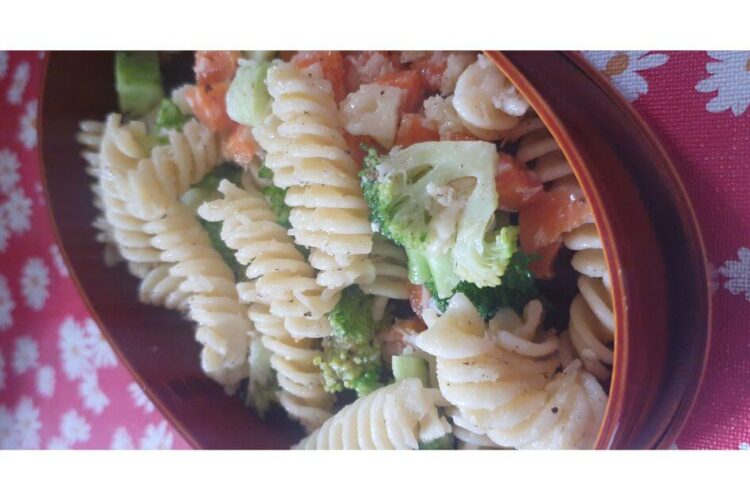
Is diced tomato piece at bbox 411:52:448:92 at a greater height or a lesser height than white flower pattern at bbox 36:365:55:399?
greater

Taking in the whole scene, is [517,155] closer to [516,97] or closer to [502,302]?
[516,97]

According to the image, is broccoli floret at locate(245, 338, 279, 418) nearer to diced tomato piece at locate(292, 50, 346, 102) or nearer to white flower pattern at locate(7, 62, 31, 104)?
diced tomato piece at locate(292, 50, 346, 102)

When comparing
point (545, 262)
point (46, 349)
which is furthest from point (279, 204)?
point (46, 349)

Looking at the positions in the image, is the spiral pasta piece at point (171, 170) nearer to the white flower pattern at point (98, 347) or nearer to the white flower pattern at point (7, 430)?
the white flower pattern at point (98, 347)

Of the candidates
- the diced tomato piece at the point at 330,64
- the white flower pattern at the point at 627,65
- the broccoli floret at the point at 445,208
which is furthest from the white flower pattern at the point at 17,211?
the white flower pattern at the point at 627,65

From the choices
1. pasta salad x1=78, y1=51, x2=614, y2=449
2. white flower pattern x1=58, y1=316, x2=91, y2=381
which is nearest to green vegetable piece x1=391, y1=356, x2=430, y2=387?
pasta salad x1=78, y1=51, x2=614, y2=449
